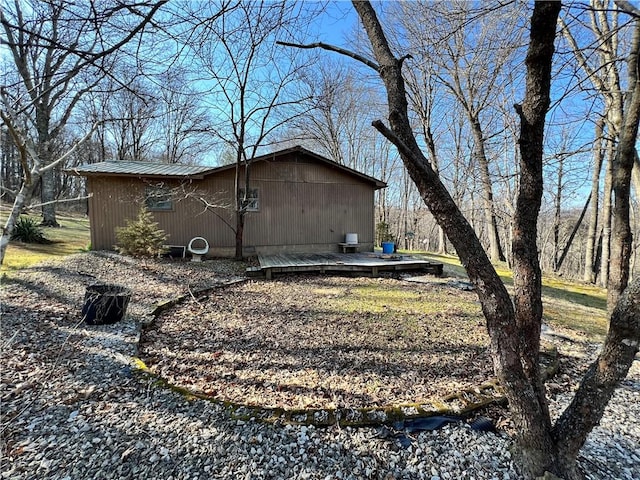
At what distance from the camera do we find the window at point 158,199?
9.15m

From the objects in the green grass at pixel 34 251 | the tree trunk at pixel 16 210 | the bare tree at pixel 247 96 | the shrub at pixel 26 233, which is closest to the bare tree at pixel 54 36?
the tree trunk at pixel 16 210

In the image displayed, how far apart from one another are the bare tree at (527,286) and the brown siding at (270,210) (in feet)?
26.3

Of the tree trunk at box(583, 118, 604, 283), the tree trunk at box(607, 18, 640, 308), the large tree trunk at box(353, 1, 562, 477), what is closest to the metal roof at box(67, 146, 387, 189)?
the tree trunk at box(607, 18, 640, 308)

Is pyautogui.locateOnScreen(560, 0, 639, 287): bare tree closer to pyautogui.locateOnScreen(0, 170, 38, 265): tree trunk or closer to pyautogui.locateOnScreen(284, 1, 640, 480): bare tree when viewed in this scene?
pyautogui.locateOnScreen(284, 1, 640, 480): bare tree

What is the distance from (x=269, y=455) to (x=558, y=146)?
13529 millimetres

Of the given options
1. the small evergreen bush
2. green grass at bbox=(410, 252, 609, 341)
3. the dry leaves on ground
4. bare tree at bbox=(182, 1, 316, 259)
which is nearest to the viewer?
the dry leaves on ground

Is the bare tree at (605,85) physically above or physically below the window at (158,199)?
above

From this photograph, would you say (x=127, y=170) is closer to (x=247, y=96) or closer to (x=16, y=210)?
(x=247, y=96)

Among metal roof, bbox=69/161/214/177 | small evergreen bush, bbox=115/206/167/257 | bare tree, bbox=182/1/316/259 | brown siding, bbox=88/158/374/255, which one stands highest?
bare tree, bbox=182/1/316/259

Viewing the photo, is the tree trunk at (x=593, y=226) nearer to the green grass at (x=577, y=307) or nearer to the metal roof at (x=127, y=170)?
the green grass at (x=577, y=307)

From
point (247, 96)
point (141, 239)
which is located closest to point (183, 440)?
point (141, 239)

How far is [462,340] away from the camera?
4129 mm

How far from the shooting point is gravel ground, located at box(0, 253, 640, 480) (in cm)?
194

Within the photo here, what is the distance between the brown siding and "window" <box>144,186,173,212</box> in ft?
0.49
